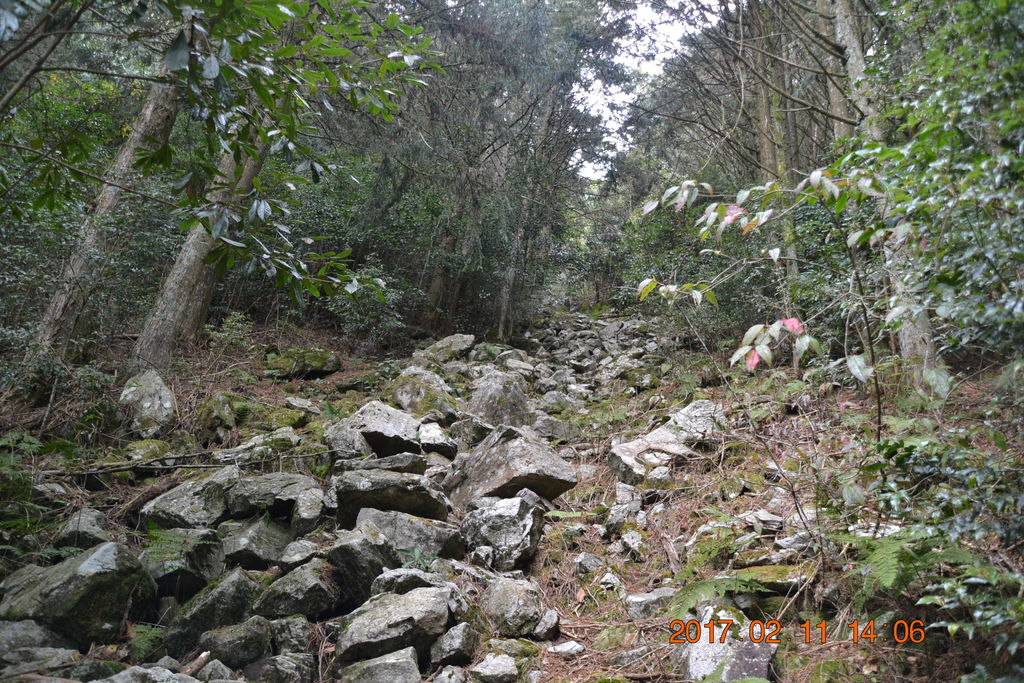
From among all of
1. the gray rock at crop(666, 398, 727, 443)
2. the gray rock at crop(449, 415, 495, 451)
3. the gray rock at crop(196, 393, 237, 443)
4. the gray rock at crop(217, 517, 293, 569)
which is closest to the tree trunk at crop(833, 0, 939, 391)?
the gray rock at crop(666, 398, 727, 443)

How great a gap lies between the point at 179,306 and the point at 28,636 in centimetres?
589

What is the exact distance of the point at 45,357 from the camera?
542 centimetres

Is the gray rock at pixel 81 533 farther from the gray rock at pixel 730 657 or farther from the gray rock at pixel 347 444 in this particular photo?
the gray rock at pixel 730 657

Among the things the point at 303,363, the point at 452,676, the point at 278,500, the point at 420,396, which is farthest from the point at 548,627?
the point at 303,363

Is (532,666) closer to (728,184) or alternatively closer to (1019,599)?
(1019,599)

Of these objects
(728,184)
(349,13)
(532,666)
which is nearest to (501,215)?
(728,184)

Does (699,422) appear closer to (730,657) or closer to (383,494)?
(383,494)

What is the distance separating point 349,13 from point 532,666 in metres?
3.39

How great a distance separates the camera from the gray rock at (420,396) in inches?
270

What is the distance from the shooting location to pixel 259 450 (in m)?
5.00

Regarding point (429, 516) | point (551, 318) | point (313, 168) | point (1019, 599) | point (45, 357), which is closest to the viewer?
point (1019, 599)

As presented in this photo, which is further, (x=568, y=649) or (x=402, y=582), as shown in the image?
(x=402, y=582)

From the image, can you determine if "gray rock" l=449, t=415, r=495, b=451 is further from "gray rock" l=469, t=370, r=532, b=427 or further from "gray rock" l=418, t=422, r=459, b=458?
"gray rock" l=469, t=370, r=532, b=427

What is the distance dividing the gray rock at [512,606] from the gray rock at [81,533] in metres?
2.46
